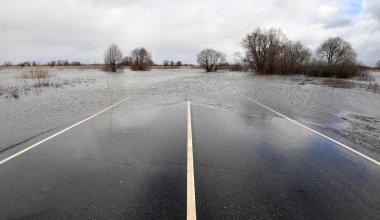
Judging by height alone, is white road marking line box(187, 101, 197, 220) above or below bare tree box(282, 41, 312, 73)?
below

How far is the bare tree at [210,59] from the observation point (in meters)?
92.9

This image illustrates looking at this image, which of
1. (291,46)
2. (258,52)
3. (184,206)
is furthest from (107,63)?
(184,206)

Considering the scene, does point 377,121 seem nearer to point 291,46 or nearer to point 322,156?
point 322,156

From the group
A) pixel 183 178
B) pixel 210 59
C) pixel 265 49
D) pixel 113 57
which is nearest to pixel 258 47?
pixel 265 49

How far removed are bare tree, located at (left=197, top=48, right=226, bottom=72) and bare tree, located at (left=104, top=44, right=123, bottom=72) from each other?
28.8m

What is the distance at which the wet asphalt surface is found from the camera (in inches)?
140

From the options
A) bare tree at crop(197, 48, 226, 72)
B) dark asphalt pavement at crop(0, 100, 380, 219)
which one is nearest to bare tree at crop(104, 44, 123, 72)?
bare tree at crop(197, 48, 226, 72)

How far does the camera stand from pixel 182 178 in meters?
4.48

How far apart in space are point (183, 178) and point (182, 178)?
17 mm

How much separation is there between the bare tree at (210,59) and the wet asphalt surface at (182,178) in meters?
86.6

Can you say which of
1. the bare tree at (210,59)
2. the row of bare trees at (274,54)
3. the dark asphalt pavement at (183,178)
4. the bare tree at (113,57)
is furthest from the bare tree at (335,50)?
Answer: the dark asphalt pavement at (183,178)

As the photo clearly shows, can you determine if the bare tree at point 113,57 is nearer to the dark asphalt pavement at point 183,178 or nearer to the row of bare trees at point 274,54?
the row of bare trees at point 274,54

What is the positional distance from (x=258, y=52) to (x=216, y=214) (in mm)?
64503

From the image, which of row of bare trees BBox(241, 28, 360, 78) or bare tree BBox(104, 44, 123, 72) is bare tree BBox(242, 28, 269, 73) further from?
bare tree BBox(104, 44, 123, 72)
